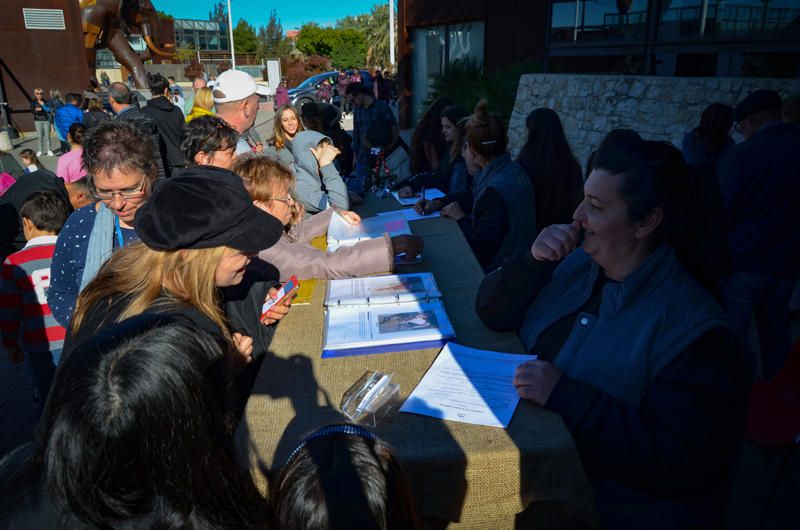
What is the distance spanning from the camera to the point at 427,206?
155 inches

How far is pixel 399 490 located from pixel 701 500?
1081 mm

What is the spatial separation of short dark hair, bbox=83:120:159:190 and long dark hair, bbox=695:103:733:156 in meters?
4.34

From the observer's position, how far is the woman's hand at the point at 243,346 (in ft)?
6.20

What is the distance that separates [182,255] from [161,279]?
0.31 feet

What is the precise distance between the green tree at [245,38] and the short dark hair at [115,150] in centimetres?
5859

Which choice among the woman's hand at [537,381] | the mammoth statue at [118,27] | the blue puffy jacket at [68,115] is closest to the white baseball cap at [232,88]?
the woman's hand at [537,381]

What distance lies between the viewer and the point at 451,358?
1844mm

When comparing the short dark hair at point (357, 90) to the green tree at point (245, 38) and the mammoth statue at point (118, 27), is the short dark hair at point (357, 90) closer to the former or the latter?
the mammoth statue at point (118, 27)

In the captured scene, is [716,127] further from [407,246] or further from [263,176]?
[263,176]

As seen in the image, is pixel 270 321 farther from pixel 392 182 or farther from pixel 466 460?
pixel 392 182

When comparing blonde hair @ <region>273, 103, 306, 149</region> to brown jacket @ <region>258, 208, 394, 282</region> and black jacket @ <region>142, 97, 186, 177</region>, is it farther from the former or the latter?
brown jacket @ <region>258, 208, 394, 282</region>

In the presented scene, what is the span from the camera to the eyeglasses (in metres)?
2.42

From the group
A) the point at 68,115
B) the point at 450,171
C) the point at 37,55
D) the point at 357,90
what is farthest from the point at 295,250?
the point at 37,55

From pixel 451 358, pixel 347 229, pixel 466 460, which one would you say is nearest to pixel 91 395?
pixel 466 460
